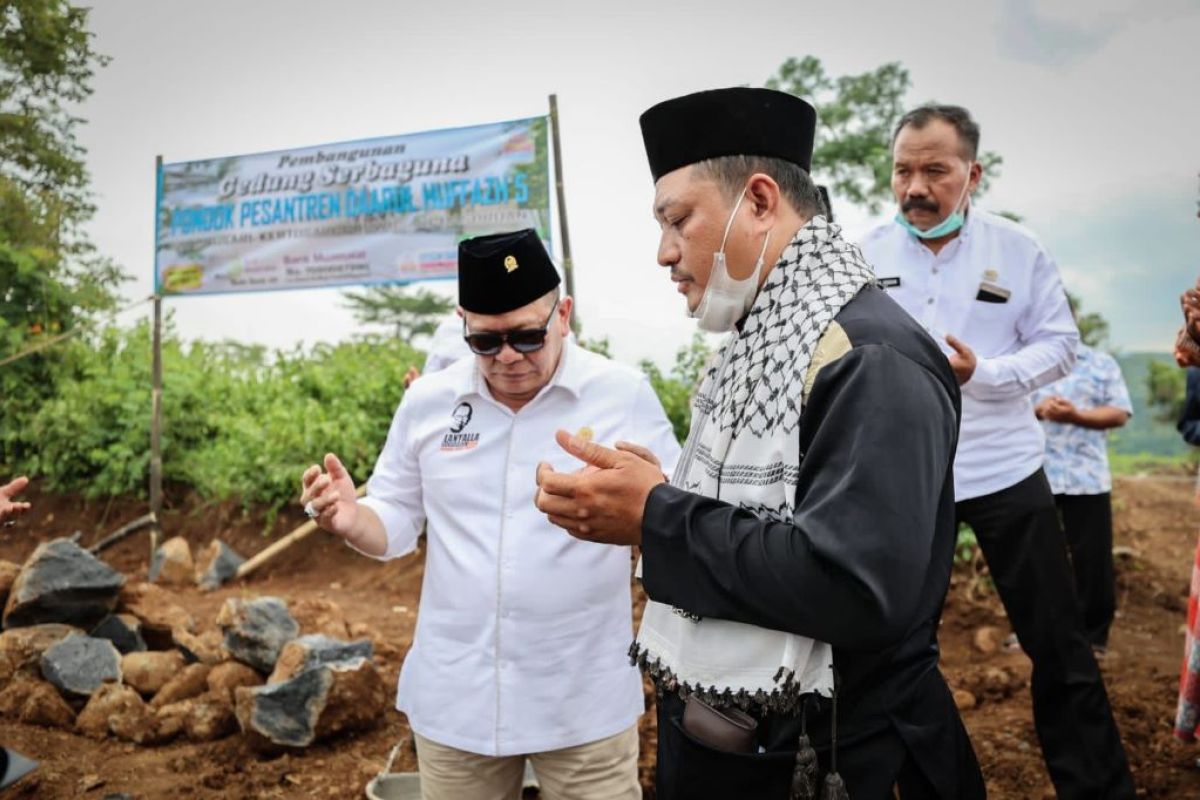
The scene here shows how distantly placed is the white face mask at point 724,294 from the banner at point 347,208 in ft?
16.2

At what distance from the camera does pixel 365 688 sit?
430 cm

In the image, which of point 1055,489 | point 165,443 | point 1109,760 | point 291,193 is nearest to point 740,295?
point 1109,760

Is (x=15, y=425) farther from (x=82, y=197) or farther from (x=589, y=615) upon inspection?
(x=589, y=615)

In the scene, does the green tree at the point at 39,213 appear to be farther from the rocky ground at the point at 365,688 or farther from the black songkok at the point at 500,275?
the black songkok at the point at 500,275

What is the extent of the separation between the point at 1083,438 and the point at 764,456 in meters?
4.93

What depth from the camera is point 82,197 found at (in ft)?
31.1

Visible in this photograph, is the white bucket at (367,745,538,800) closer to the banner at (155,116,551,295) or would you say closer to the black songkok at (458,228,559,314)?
the black songkok at (458,228,559,314)

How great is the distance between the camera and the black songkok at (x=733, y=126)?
5.30 feet

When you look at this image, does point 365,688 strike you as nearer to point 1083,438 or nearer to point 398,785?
point 398,785

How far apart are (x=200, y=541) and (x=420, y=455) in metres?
6.31

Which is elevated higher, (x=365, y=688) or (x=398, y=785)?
(x=365, y=688)

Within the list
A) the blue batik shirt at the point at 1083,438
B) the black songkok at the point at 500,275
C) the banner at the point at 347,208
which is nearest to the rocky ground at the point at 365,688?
the blue batik shirt at the point at 1083,438

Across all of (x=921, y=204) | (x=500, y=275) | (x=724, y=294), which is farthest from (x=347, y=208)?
(x=724, y=294)

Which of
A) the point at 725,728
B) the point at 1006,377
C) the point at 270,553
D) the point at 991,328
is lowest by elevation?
the point at 270,553
